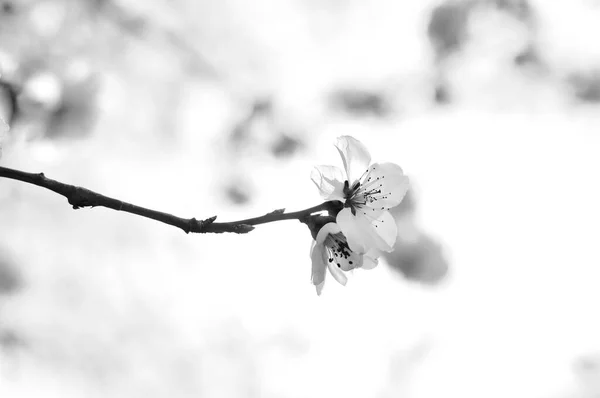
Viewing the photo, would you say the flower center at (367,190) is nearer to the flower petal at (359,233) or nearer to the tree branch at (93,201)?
the flower petal at (359,233)

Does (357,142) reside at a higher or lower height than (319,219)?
higher

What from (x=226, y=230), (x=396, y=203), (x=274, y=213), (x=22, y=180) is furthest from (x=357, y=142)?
(x=22, y=180)

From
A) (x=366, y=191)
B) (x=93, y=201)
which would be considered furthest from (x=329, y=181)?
(x=93, y=201)

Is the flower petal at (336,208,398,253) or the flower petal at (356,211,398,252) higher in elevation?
the flower petal at (356,211,398,252)

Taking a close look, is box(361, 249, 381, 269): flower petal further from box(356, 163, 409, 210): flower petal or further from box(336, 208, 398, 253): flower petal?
box(356, 163, 409, 210): flower petal

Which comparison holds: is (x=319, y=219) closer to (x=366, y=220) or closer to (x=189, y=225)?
(x=366, y=220)

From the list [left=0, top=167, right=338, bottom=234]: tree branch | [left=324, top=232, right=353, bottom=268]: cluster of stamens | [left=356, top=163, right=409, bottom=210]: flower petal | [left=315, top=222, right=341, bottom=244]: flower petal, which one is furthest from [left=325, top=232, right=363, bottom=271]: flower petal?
[left=0, top=167, right=338, bottom=234]: tree branch
